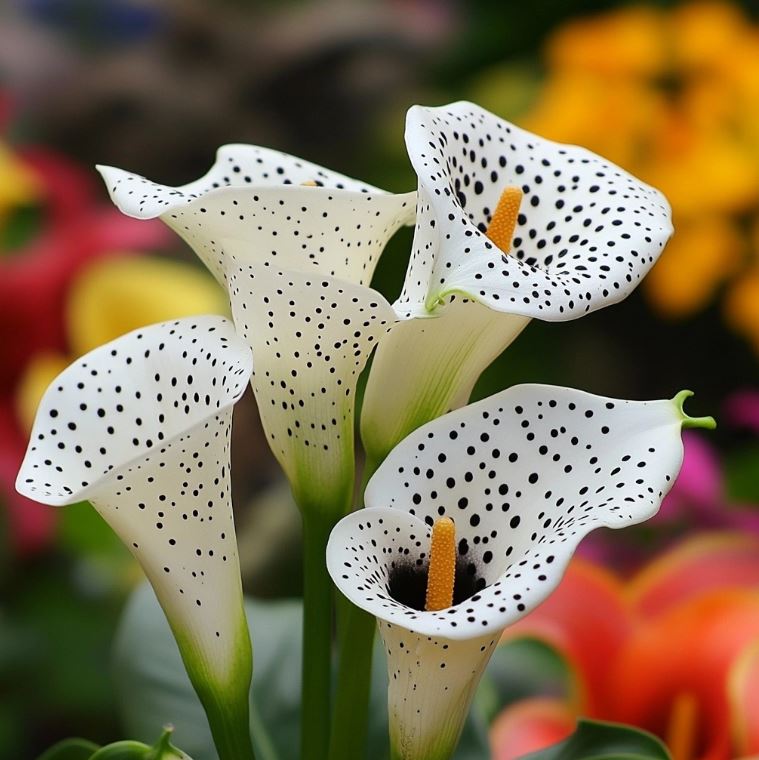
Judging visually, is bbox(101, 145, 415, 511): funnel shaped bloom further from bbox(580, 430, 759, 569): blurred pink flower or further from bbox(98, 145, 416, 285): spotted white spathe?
bbox(580, 430, 759, 569): blurred pink flower

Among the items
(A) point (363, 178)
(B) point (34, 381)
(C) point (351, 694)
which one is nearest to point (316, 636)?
(C) point (351, 694)

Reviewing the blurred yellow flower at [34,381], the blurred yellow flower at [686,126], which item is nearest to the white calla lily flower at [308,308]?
the blurred yellow flower at [34,381]

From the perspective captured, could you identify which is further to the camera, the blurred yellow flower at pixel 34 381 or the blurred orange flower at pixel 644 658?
the blurred yellow flower at pixel 34 381

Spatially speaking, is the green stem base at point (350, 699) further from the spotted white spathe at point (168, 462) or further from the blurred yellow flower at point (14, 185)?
the blurred yellow flower at point (14, 185)

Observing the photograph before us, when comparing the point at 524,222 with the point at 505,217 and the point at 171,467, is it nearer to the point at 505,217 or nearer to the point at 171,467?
the point at 505,217

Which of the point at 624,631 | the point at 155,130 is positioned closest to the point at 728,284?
the point at 624,631

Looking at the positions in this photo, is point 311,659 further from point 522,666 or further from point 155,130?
point 155,130

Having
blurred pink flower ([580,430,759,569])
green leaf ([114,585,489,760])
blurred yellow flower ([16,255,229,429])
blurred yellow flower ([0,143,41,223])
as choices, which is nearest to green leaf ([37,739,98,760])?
green leaf ([114,585,489,760])
